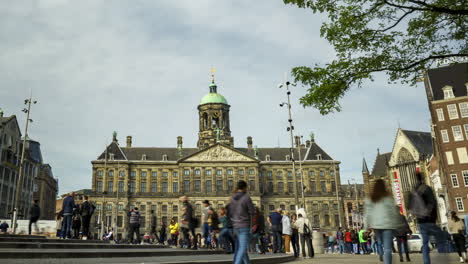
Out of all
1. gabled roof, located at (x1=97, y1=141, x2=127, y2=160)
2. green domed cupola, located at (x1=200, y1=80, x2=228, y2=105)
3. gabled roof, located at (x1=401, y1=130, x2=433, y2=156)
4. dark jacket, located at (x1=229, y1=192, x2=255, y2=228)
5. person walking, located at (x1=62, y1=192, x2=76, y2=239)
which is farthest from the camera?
green domed cupola, located at (x1=200, y1=80, x2=228, y2=105)

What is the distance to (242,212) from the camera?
7219 millimetres

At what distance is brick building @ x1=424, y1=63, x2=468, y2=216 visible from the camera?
41750 millimetres

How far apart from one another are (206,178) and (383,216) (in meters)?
69.2

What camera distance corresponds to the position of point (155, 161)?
7650 centimetres

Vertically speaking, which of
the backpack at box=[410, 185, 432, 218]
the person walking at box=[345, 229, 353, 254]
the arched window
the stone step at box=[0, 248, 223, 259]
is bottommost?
the person walking at box=[345, 229, 353, 254]

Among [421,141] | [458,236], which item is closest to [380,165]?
[421,141]

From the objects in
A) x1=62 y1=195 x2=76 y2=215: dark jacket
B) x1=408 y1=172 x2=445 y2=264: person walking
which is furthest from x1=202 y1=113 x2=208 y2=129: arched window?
x1=408 y1=172 x2=445 y2=264: person walking

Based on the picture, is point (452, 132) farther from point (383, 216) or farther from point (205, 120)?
point (205, 120)

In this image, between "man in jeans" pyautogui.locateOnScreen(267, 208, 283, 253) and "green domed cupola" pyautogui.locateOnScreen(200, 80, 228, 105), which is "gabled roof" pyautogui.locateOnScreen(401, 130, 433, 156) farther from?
"man in jeans" pyautogui.locateOnScreen(267, 208, 283, 253)

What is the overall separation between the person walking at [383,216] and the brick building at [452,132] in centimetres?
3963

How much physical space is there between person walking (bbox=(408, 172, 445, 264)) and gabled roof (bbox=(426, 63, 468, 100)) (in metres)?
43.8

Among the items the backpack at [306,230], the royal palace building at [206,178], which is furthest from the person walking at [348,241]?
the royal palace building at [206,178]

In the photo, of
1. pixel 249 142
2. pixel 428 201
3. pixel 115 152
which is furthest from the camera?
pixel 249 142

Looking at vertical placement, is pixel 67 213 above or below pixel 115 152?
below
